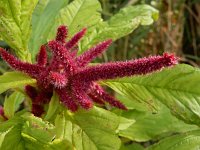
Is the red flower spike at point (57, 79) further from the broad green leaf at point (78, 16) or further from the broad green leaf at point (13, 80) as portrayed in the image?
the broad green leaf at point (78, 16)

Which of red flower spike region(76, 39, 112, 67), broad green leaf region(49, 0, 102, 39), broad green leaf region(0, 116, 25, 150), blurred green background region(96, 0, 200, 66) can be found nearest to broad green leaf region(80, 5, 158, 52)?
broad green leaf region(49, 0, 102, 39)

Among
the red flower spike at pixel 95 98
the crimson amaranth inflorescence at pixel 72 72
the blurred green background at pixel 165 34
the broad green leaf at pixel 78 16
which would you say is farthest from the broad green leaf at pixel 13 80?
the blurred green background at pixel 165 34

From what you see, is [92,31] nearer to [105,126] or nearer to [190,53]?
[105,126]

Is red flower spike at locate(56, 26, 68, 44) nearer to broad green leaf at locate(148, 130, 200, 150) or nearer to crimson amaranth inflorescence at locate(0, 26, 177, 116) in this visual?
crimson amaranth inflorescence at locate(0, 26, 177, 116)

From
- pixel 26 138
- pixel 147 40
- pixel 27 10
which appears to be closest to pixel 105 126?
pixel 26 138

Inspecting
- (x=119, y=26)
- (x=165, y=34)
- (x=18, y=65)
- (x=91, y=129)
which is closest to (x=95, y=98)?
(x=91, y=129)

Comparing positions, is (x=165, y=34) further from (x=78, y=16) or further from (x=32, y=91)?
(x=32, y=91)

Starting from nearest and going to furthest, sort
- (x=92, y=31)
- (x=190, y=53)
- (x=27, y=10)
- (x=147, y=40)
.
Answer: (x=27, y=10) → (x=92, y=31) → (x=147, y=40) → (x=190, y=53)
